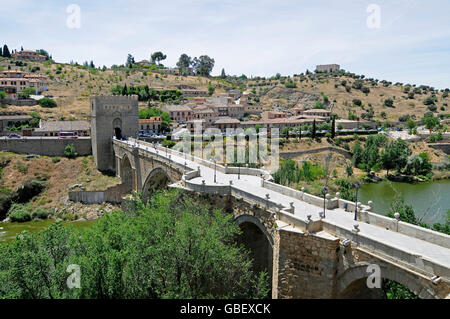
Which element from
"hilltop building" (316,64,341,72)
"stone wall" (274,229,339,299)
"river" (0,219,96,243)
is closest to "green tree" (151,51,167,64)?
"hilltop building" (316,64,341,72)

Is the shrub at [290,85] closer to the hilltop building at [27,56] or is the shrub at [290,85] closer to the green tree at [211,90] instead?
the green tree at [211,90]

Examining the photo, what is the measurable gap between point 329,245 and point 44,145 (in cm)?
3785

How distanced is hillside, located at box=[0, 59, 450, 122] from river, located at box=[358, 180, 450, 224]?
37745mm

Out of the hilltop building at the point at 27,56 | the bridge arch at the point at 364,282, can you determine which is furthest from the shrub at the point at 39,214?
the hilltop building at the point at 27,56

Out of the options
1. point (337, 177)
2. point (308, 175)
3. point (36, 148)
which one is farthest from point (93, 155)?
point (337, 177)

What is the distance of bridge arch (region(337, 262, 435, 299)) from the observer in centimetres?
819

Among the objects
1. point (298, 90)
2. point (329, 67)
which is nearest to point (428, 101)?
point (298, 90)

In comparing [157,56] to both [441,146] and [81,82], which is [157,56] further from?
[441,146]

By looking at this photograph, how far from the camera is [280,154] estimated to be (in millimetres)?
51219

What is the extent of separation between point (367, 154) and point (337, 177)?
24.9 feet

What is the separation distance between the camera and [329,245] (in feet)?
33.6
